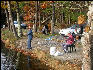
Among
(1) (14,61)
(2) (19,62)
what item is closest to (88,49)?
(2) (19,62)

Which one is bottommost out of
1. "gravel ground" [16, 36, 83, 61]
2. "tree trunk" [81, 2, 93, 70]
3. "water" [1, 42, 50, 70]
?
"water" [1, 42, 50, 70]

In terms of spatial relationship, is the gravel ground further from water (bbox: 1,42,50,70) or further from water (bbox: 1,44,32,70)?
water (bbox: 1,44,32,70)

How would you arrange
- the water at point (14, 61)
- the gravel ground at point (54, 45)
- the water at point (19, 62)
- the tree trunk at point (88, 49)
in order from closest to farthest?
1. the tree trunk at point (88, 49)
2. the water at point (19, 62)
3. the water at point (14, 61)
4. the gravel ground at point (54, 45)

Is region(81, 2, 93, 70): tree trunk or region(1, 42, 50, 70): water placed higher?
region(81, 2, 93, 70): tree trunk

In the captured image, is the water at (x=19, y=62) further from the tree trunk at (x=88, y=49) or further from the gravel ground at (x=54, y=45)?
the tree trunk at (x=88, y=49)

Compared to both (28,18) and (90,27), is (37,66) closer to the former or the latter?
(90,27)

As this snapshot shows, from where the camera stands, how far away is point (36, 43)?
23516 millimetres

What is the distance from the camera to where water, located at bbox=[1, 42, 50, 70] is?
16164mm

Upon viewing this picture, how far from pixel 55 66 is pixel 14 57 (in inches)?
194

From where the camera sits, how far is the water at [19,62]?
16.2 meters

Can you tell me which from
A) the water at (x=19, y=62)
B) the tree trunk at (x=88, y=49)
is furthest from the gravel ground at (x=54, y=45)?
the tree trunk at (x=88, y=49)

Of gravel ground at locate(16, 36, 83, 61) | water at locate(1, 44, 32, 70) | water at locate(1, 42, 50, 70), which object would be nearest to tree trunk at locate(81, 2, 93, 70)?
water at locate(1, 42, 50, 70)

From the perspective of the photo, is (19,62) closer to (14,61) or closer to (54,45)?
(14,61)

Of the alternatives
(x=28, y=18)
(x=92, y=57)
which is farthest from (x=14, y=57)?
(x=28, y=18)
